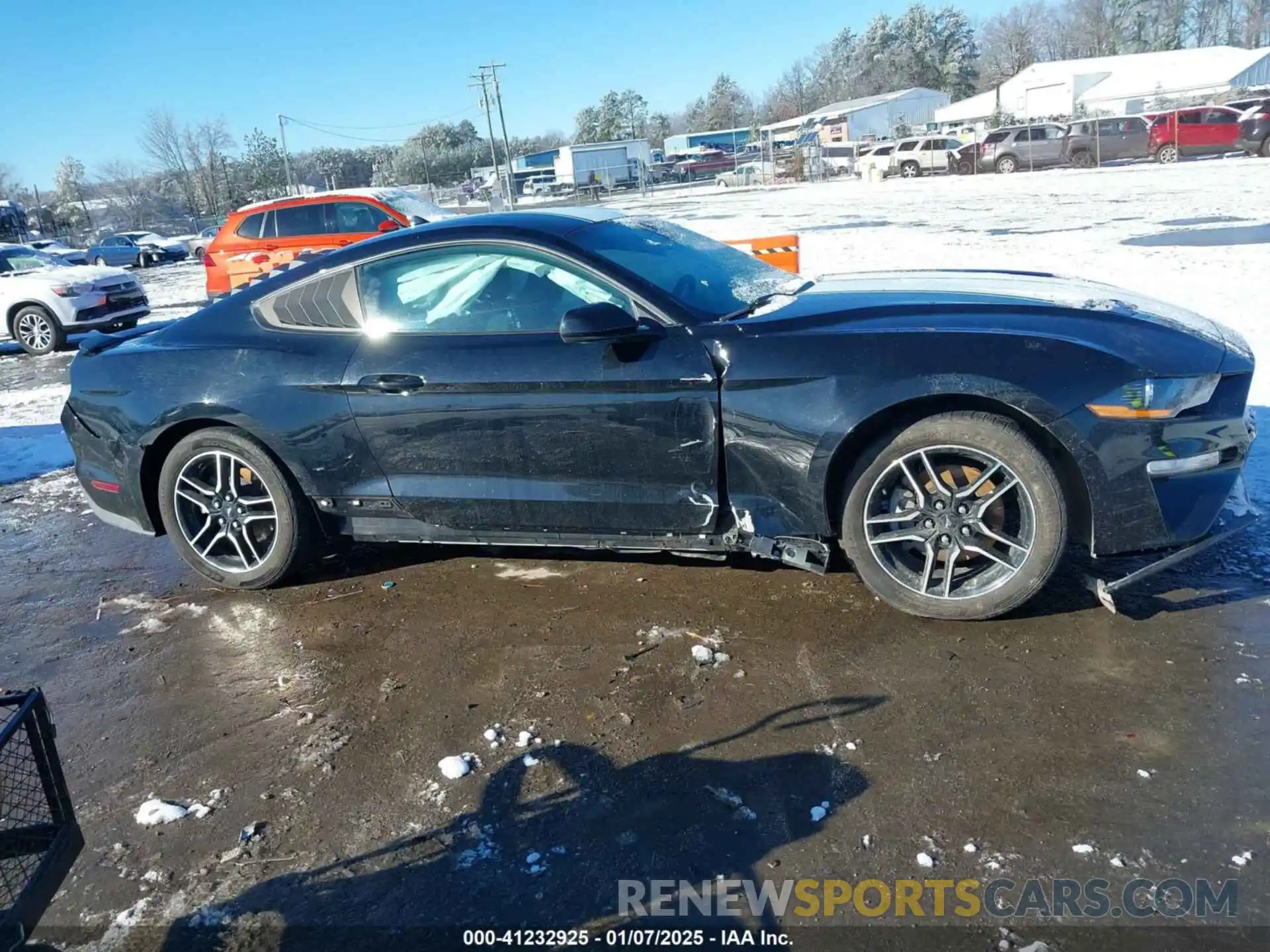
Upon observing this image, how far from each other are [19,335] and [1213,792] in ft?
49.2

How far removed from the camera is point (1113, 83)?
5912 centimetres

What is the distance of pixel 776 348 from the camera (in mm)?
3504

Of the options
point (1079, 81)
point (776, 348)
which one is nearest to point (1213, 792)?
point (776, 348)

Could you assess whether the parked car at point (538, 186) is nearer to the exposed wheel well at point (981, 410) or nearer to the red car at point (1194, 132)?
the red car at point (1194, 132)

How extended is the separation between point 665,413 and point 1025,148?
3449 centimetres

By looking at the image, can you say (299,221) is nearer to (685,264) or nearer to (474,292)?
(474,292)

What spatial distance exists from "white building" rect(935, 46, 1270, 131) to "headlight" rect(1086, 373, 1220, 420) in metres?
52.6

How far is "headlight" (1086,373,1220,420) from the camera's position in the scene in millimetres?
3215

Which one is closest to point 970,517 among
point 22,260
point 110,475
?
point 110,475

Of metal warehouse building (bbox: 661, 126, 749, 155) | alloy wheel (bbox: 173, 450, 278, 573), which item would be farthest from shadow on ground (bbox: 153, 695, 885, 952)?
metal warehouse building (bbox: 661, 126, 749, 155)

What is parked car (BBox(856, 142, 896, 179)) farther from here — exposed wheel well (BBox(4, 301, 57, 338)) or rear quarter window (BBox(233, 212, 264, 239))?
exposed wheel well (BBox(4, 301, 57, 338))

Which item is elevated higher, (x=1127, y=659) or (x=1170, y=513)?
(x=1170, y=513)

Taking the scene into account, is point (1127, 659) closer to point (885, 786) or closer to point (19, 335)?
point (885, 786)

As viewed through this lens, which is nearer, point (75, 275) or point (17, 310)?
point (17, 310)
